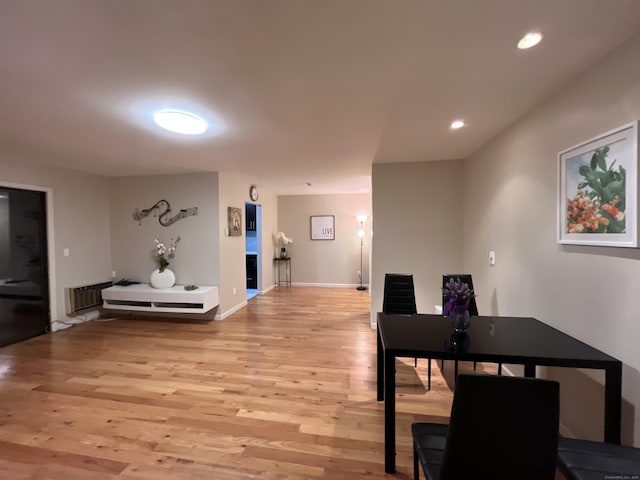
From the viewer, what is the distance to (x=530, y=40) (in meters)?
1.44

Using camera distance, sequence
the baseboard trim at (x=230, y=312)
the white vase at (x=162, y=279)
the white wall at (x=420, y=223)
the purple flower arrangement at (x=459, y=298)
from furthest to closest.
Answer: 1. the baseboard trim at (x=230, y=312)
2. the white vase at (x=162, y=279)
3. the white wall at (x=420, y=223)
4. the purple flower arrangement at (x=459, y=298)

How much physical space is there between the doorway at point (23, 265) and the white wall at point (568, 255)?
19.4 feet

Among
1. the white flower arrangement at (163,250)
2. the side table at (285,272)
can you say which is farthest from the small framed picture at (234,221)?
the side table at (285,272)

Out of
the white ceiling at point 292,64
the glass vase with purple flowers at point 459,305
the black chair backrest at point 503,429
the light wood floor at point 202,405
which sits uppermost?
the white ceiling at point 292,64

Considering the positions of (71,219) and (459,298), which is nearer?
(459,298)

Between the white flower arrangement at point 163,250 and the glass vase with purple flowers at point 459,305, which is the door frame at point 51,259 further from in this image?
the glass vase with purple flowers at point 459,305

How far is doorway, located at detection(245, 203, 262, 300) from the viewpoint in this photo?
→ 651cm

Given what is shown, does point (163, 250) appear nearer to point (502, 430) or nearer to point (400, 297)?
point (400, 297)

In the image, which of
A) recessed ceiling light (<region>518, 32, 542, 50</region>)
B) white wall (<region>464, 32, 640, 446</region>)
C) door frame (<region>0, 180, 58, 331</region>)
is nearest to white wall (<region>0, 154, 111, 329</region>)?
door frame (<region>0, 180, 58, 331</region>)

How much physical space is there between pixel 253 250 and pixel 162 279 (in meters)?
2.84

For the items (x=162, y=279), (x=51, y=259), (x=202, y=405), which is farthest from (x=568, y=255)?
(x=51, y=259)

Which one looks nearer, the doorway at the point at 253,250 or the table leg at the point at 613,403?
the table leg at the point at 613,403

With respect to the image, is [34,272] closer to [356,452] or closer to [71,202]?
[71,202]

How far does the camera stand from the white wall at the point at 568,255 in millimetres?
1433
